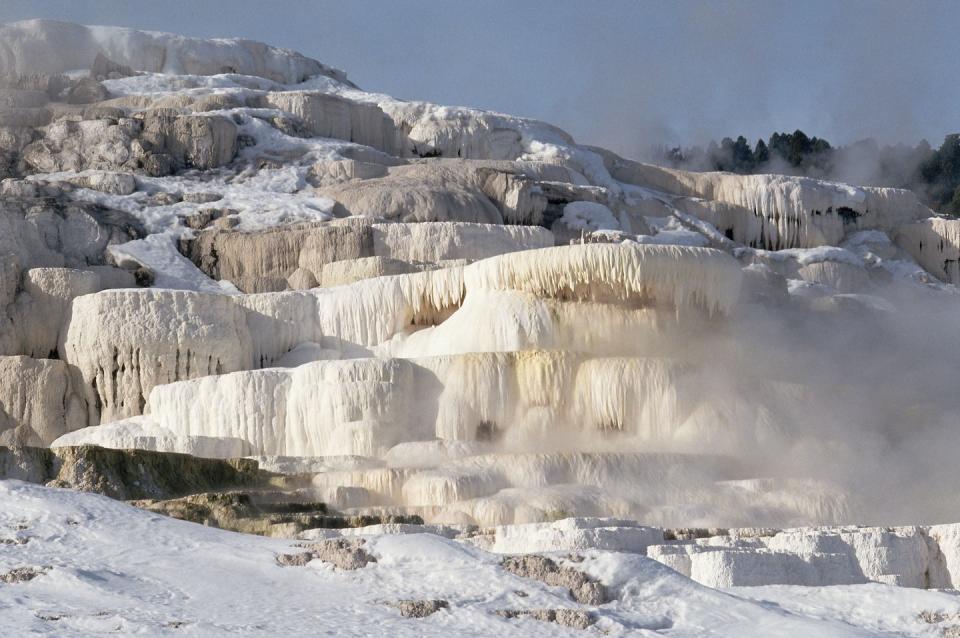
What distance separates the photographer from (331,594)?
433 inches

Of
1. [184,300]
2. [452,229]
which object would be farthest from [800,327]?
[184,300]

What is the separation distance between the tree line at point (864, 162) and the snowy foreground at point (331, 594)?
63.9m

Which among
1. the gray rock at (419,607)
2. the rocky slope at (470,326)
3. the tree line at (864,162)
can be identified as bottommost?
the gray rock at (419,607)

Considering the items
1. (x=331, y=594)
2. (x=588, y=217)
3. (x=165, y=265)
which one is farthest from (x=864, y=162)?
(x=331, y=594)

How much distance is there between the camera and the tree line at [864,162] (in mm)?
75562

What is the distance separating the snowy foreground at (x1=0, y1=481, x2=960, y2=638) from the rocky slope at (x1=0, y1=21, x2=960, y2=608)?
270cm

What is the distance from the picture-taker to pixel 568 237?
39.7 meters

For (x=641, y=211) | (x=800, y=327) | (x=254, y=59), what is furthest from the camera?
(x=254, y=59)

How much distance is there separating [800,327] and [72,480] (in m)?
17.4

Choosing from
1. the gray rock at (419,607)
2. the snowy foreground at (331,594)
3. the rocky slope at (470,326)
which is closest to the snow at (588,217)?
the rocky slope at (470,326)

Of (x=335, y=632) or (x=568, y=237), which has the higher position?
(x=568, y=237)

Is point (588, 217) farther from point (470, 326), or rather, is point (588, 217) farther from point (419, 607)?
point (419, 607)

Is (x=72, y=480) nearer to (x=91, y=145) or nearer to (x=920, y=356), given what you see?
(x=920, y=356)

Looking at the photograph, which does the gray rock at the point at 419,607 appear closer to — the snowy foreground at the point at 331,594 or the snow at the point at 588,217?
the snowy foreground at the point at 331,594
